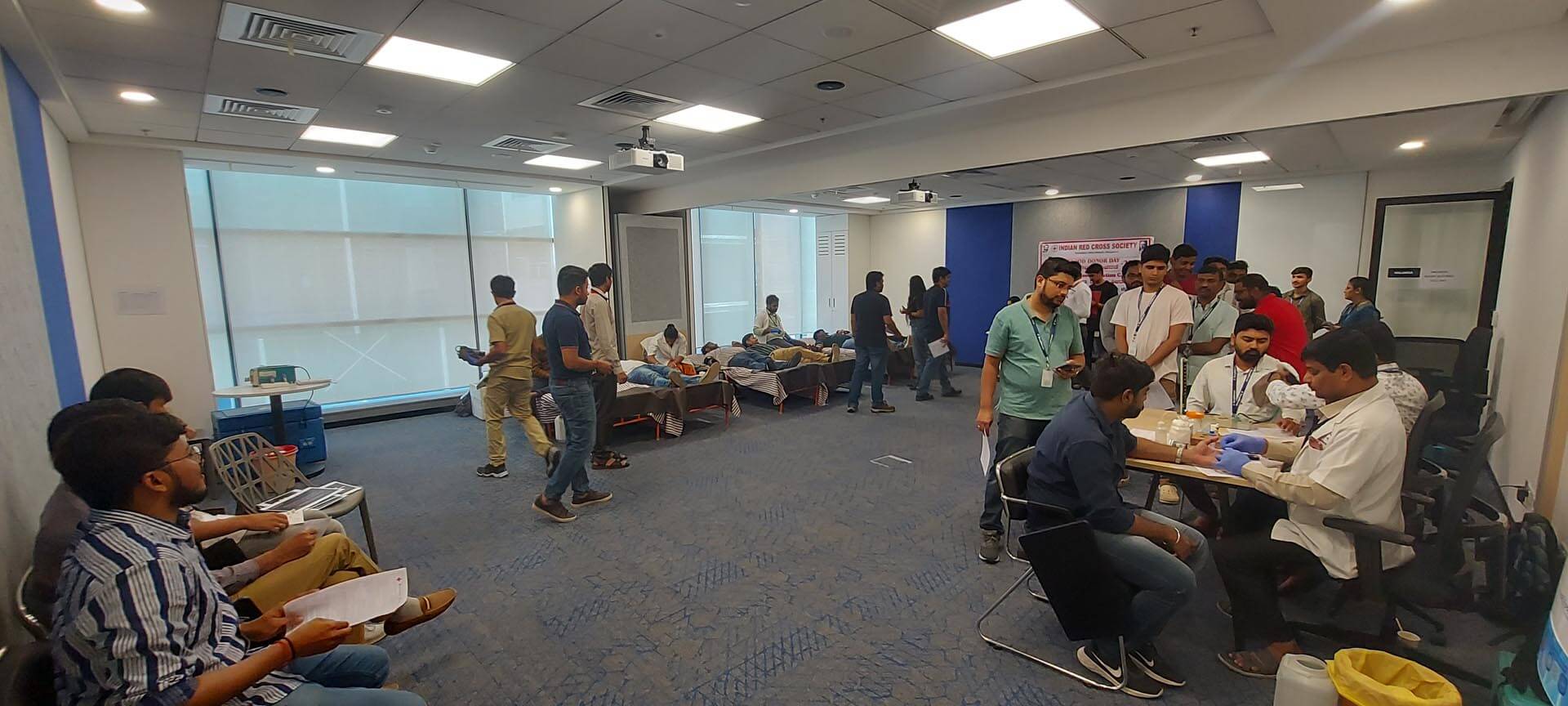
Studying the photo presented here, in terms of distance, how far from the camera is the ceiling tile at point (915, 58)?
333 cm

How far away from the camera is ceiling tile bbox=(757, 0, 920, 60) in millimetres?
2914

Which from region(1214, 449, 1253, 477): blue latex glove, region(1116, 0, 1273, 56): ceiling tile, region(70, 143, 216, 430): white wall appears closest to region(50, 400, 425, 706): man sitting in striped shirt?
region(1214, 449, 1253, 477): blue latex glove

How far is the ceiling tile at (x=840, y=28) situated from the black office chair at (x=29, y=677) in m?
3.19

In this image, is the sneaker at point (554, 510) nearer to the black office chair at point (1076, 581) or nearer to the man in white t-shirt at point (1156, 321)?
the black office chair at point (1076, 581)

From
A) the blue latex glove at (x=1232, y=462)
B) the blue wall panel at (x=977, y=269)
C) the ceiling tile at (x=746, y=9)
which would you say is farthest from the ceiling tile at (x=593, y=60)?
the blue wall panel at (x=977, y=269)

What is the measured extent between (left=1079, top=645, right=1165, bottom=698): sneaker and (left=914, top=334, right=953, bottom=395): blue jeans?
207 inches

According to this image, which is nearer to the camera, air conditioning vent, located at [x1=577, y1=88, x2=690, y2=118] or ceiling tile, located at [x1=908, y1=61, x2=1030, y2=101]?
ceiling tile, located at [x1=908, y1=61, x2=1030, y2=101]

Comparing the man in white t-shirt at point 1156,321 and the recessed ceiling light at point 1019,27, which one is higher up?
the recessed ceiling light at point 1019,27

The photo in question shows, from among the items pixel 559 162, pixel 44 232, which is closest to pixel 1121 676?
pixel 44 232

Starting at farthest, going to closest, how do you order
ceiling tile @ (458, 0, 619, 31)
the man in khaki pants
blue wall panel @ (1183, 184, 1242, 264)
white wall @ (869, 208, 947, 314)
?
white wall @ (869, 208, 947, 314)
blue wall panel @ (1183, 184, 1242, 264)
the man in khaki pants
ceiling tile @ (458, 0, 619, 31)

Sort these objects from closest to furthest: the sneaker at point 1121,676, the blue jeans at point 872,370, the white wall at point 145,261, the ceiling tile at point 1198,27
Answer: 1. the sneaker at point 1121,676
2. the ceiling tile at point 1198,27
3. the white wall at point 145,261
4. the blue jeans at point 872,370

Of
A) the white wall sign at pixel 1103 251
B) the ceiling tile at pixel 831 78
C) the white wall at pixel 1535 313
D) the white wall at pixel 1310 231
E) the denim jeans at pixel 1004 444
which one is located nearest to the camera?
the white wall at pixel 1535 313

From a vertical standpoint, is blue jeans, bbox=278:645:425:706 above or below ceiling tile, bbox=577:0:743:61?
below

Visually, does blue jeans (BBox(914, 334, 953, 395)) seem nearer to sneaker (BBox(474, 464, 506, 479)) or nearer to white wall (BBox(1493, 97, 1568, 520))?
white wall (BBox(1493, 97, 1568, 520))
